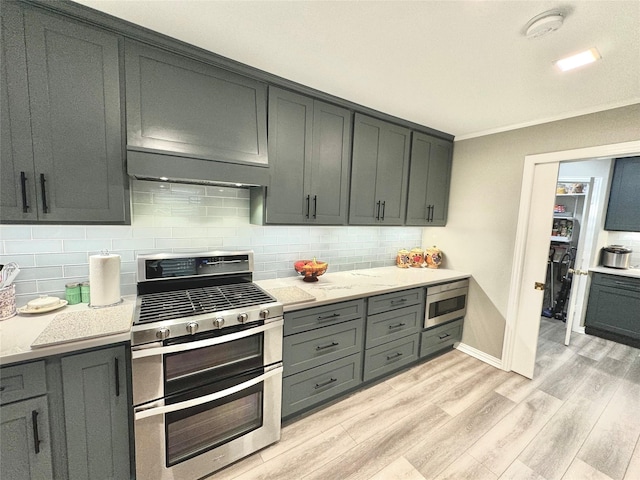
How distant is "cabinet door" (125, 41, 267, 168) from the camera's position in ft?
4.87

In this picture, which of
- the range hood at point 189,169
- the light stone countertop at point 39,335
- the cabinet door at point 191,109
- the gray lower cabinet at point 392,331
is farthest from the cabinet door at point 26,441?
the gray lower cabinet at point 392,331

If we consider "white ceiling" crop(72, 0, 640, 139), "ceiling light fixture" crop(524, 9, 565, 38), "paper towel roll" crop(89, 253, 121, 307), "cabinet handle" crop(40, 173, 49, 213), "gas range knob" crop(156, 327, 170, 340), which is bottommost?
"gas range knob" crop(156, 327, 170, 340)

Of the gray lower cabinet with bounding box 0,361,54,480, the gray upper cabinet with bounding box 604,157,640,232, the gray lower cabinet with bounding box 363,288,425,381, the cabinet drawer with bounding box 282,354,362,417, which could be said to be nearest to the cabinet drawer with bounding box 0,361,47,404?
the gray lower cabinet with bounding box 0,361,54,480

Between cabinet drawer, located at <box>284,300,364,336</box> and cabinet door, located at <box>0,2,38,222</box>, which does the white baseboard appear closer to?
cabinet drawer, located at <box>284,300,364,336</box>

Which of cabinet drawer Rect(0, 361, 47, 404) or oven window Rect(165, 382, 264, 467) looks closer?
cabinet drawer Rect(0, 361, 47, 404)

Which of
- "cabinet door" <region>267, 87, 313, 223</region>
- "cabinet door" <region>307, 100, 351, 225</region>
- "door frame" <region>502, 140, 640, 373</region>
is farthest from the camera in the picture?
"door frame" <region>502, 140, 640, 373</region>

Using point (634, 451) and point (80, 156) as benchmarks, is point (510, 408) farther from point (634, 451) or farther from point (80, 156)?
point (80, 156)

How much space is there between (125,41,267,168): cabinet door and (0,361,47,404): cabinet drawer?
1.13 metres

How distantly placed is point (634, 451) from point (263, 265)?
2972mm

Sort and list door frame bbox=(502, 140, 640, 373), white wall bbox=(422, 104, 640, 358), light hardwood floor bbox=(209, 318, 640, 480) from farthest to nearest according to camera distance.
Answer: white wall bbox=(422, 104, 640, 358)
door frame bbox=(502, 140, 640, 373)
light hardwood floor bbox=(209, 318, 640, 480)

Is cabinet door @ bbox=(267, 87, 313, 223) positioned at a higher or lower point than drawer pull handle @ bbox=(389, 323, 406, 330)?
higher

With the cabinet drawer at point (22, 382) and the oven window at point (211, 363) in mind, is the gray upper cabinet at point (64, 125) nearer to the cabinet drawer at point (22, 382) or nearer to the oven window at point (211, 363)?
the cabinet drawer at point (22, 382)

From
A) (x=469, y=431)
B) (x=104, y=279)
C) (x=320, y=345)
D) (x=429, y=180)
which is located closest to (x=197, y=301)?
(x=104, y=279)

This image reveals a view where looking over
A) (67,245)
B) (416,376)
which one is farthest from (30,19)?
(416,376)
